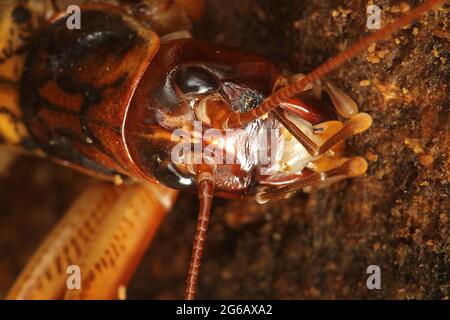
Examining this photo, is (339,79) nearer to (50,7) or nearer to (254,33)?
(254,33)

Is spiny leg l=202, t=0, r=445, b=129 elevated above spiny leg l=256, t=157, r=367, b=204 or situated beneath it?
elevated above

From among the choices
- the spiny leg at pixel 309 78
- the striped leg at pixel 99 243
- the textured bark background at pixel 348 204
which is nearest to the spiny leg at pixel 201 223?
the spiny leg at pixel 309 78

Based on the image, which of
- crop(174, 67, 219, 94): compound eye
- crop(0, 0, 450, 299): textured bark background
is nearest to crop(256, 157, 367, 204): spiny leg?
crop(0, 0, 450, 299): textured bark background

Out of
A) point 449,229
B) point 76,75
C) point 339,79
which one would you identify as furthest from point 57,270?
point 449,229

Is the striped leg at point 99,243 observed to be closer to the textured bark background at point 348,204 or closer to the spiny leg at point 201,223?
the textured bark background at point 348,204

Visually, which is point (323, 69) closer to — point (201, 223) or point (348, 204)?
point (201, 223)

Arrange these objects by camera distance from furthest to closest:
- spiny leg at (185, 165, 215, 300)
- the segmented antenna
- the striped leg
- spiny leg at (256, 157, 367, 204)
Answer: the striped leg → spiny leg at (256, 157, 367, 204) → spiny leg at (185, 165, 215, 300) → the segmented antenna

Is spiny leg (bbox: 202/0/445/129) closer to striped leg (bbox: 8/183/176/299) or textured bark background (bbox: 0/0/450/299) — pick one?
textured bark background (bbox: 0/0/450/299)
